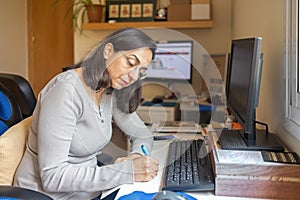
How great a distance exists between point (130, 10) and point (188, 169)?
2556 mm

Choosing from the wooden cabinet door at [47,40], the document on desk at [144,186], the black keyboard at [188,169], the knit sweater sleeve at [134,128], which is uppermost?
the wooden cabinet door at [47,40]

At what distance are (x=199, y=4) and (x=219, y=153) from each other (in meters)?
2.42

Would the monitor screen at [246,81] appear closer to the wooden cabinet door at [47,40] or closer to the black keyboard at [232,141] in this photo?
the black keyboard at [232,141]

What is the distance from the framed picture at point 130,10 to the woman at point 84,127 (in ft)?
6.95

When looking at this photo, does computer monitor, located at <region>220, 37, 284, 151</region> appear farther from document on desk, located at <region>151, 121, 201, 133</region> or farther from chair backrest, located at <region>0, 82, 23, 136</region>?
chair backrest, located at <region>0, 82, 23, 136</region>

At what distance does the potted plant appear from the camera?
136 inches

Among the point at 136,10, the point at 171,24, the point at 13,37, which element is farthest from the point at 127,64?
the point at 13,37

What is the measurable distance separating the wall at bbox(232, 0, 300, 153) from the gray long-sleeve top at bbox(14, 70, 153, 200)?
65cm

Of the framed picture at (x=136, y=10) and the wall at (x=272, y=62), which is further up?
A: the framed picture at (x=136, y=10)

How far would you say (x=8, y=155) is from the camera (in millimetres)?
1228

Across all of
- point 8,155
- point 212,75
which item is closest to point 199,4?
point 212,75

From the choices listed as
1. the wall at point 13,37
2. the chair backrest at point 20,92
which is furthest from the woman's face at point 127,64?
the wall at point 13,37

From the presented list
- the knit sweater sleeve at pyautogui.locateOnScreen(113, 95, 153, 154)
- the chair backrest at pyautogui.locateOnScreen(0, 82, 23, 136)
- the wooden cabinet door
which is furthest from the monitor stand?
the wooden cabinet door

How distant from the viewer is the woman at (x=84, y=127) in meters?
1.13
